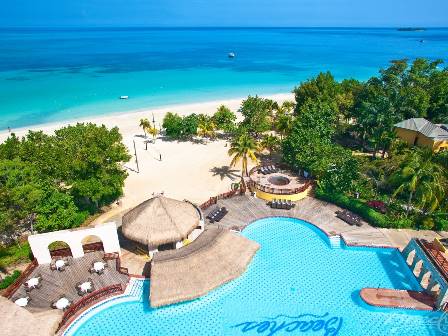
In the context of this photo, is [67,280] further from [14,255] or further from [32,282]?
[14,255]

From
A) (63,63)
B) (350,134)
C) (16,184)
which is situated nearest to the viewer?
(16,184)

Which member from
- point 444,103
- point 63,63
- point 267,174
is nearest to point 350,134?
point 444,103

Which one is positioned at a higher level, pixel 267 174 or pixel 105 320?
pixel 267 174

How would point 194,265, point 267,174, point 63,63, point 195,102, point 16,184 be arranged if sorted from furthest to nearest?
point 63,63 < point 195,102 < point 267,174 < point 16,184 < point 194,265

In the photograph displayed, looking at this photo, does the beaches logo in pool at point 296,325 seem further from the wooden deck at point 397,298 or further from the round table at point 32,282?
the round table at point 32,282

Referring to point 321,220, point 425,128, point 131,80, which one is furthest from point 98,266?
point 131,80

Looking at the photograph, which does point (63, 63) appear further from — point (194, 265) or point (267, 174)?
point (194, 265)
